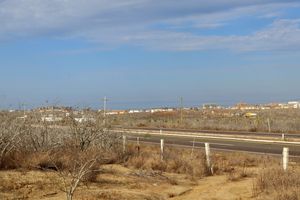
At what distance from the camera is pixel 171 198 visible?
42.4 ft

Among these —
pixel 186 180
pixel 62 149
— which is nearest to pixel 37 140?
pixel 62 149

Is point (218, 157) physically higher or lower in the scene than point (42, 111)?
lower

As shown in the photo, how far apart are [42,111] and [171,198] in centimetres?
762

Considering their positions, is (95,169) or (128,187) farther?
(95,169)

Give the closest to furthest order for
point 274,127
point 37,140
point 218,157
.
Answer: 1. point 37,140
2. point 218,157
3. point 274,127

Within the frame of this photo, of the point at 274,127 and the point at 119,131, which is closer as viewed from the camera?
the point at 119,131

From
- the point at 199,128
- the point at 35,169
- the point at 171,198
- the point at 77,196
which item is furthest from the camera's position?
the point at 199,128

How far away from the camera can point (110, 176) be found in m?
15.2

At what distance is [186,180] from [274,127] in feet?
105

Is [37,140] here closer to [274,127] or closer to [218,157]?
[218,157]

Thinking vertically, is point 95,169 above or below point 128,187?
above

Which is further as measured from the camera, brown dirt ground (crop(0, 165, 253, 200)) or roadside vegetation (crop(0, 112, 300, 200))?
roadside vegetation (crop(0, 112, 300, 200))

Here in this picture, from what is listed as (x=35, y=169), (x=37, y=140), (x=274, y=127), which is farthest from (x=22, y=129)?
(x=274, y=127)

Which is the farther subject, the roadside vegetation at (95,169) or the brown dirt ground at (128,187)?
the roadside vegetation at (95,169)
